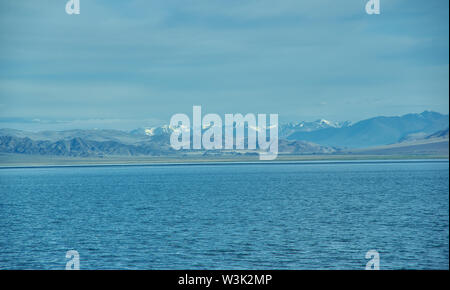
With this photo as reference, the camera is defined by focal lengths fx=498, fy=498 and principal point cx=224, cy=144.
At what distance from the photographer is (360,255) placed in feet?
120

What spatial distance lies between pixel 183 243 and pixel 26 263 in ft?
40.7

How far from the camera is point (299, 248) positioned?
3875cm

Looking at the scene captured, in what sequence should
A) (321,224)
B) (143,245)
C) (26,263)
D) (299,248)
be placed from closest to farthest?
(26,263) < (299,248) < (143,245) < (321,224)

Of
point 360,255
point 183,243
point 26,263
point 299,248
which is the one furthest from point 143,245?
point 360,255

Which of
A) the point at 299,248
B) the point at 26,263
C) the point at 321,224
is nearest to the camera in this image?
the point at 26,263

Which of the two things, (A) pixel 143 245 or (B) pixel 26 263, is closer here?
(B) pixel 26 263

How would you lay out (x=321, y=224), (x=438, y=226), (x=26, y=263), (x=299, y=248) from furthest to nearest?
(x=321, y=224) → (x=438, y=226) → (x=299, y=248) → (x=26, y=263)

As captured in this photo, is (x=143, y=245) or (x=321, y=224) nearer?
(x=143, y=245)

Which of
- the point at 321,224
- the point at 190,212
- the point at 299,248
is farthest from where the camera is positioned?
the point at 190,212
